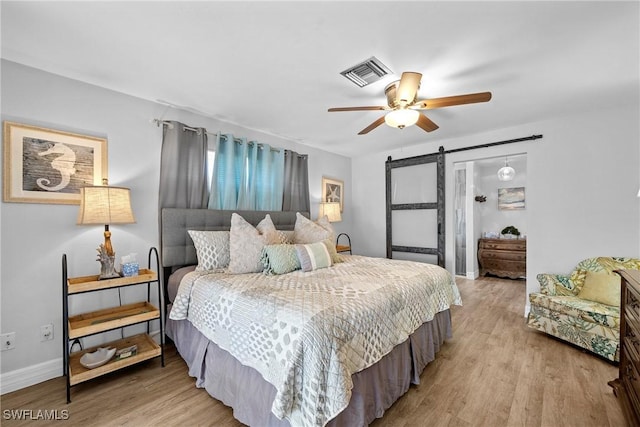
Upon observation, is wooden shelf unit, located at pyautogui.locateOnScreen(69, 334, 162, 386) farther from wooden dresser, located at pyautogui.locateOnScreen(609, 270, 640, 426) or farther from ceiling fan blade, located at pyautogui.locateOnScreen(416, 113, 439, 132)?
wooden dresser, located at pyautogui.locateOnScreen(609, 270, 640, 426)

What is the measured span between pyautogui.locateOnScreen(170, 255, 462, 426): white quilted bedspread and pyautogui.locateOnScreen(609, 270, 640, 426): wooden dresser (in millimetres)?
1141

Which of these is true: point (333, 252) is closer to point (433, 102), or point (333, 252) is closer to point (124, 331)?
point (433, 102)

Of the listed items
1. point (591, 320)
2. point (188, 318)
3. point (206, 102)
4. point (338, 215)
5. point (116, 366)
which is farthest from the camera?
point (338, 215)

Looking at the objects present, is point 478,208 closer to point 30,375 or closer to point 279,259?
point 279,259

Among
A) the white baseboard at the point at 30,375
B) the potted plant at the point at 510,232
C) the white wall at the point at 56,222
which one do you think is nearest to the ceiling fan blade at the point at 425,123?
the white wall at the point at 56,222

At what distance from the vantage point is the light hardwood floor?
1681 mm

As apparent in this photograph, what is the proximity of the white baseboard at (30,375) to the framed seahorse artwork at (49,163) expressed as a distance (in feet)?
4.25

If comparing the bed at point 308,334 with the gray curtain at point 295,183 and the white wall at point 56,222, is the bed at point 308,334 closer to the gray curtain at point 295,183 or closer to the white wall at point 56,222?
the white wall at point 56,222

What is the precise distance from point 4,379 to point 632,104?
615 cm

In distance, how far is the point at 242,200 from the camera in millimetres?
3326

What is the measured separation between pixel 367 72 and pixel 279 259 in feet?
5.76

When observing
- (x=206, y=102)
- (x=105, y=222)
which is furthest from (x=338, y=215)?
(x=105, y=222)

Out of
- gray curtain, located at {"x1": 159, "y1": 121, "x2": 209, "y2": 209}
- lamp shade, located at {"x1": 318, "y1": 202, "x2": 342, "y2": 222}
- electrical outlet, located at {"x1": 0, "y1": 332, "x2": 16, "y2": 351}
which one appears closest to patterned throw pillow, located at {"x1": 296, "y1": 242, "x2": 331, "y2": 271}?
gray curtain, located at {"x1": 159, "y1": 121, "x2": 209, "y2": 209}

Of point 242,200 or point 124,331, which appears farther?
point 242,200
